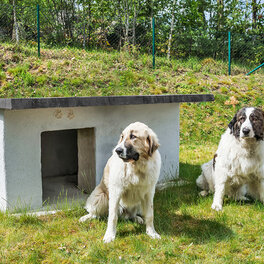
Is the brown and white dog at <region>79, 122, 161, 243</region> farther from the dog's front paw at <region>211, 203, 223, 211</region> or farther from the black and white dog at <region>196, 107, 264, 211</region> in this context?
the black and white dog at <region>196, 107, 264, 211</region>

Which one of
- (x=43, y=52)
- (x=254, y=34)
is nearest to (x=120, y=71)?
(x=43, y=52)

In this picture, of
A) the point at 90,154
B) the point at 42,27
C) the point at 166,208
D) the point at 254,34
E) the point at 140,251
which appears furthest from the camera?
the point at 254,34

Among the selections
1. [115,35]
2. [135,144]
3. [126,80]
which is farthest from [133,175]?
[115,35]

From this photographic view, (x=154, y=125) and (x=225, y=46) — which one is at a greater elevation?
(x=225, y=46)

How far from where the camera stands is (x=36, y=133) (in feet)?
14.4

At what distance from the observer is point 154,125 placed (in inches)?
226

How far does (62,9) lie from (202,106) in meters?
8.89

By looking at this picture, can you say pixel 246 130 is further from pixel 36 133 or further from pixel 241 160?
pixel 36 133

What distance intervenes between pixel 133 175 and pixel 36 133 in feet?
5.54

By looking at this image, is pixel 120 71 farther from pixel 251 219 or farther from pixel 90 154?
pixel 251 219

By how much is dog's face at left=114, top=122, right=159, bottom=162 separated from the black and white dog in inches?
60.8

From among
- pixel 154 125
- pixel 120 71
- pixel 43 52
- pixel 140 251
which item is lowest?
pixel 140 251

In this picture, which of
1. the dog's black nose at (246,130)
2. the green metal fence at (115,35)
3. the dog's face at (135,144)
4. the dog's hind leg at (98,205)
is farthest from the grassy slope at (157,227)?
the green metal fence at (115,35)

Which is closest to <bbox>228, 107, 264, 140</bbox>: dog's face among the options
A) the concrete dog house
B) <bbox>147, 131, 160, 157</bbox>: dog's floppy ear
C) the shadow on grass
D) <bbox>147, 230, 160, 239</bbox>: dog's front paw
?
the shadow on grass
